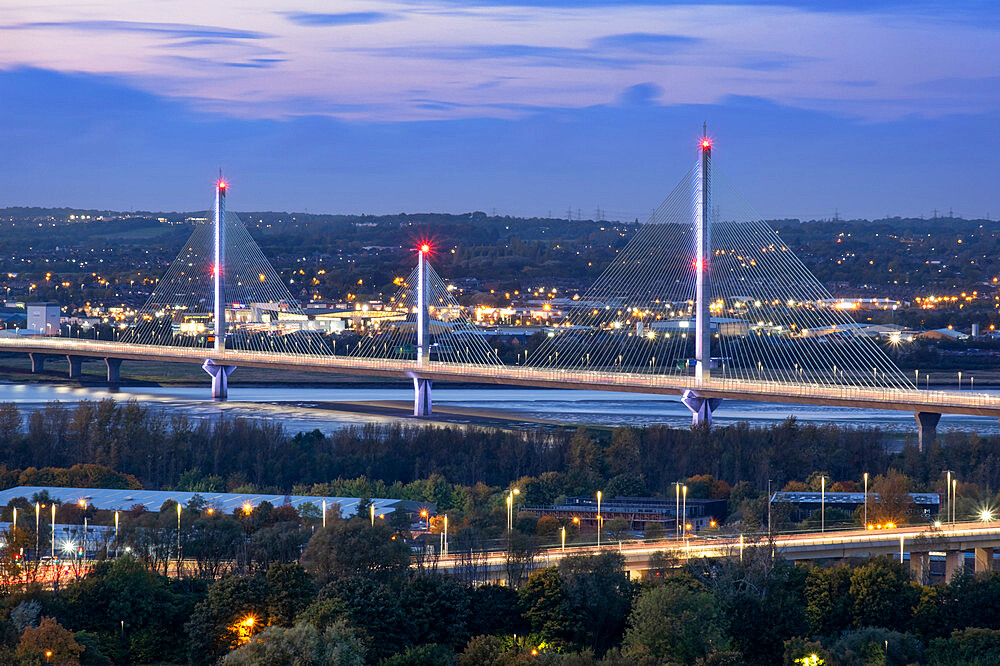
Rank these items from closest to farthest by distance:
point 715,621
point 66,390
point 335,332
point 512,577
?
point 715,621, point 512,577, point 66,390, point 335,332

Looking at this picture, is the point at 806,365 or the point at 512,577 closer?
the point at 512,577

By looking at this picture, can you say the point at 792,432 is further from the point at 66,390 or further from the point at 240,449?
the point at 66,390

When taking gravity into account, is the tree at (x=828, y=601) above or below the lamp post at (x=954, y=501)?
below

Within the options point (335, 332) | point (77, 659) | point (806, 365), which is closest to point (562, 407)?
point (806, 365)

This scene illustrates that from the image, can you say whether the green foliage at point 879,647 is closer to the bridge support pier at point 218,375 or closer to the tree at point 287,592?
the tree at point 287,592

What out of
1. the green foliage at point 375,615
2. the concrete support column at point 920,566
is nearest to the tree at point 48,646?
the green foliage at point 375,615

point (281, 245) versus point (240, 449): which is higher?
point (281, 245)

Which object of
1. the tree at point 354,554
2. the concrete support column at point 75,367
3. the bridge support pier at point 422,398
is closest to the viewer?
the tree at point 354,554

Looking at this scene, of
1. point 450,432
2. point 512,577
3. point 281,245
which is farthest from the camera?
point 281,245
